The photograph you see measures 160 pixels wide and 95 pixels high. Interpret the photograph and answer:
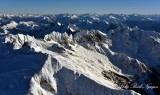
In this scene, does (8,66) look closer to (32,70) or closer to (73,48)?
(32,70)

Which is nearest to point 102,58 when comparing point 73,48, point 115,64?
point 115,64

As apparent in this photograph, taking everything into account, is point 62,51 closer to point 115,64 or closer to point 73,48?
point 73,48

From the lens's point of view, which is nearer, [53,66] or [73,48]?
[53,66]

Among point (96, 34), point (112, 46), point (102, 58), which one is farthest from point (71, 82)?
point (112, 46)

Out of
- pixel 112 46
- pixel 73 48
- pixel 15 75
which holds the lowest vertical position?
pixel 112 46

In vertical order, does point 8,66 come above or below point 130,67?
above

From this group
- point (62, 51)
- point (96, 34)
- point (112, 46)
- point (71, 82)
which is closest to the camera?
point (71, 82)

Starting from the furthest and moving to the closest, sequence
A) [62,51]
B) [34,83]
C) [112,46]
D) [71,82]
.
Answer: [112,46], [62,51], [71,82], [34,83]

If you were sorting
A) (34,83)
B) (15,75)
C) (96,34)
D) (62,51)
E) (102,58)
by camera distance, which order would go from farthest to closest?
(96,34) → (102,58) → (62,51) → (15,75) → (34,83)

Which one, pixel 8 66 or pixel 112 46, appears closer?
pixel 8 66
